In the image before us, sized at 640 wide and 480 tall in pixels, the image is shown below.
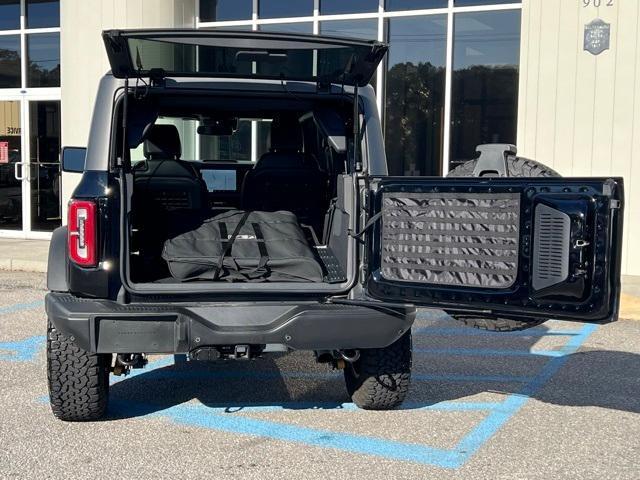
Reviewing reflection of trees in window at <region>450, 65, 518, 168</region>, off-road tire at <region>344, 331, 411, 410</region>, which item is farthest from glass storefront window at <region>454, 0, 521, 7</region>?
off-road tire at <region>344, 331, 411, 410</region>

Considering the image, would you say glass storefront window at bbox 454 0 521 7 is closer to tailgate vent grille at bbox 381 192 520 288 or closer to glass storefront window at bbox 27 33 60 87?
glass storefront window at bbox 27 33 60 87

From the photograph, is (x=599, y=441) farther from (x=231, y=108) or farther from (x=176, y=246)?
(x=231, y=108)

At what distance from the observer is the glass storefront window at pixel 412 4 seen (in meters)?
12.2

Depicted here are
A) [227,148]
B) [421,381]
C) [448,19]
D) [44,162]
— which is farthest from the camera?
[44,162]

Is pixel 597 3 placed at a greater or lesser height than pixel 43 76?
greater

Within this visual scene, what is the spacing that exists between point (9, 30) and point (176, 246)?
1162 centimetres

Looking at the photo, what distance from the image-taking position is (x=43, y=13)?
48.0 ft

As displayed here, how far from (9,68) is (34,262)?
517cm

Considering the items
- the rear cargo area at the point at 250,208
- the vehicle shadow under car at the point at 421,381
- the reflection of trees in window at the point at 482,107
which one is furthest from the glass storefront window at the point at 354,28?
the vehicle shadow under car at the point at 421,381

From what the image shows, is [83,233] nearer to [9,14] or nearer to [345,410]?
[345,410]

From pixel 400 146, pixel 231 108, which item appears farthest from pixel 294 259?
pixel 400 146

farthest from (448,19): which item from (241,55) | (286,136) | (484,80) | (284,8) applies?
(241,55)

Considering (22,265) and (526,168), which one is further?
(22,265)

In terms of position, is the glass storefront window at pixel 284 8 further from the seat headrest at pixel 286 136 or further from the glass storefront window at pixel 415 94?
the seat headrest at pixel 286 136
